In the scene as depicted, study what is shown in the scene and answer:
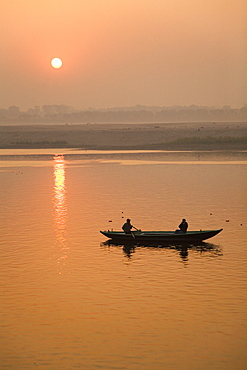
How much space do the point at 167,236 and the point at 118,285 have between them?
385 inches

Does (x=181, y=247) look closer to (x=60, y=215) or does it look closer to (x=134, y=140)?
(x=60, y=215)

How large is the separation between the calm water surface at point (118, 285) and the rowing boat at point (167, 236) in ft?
2.21

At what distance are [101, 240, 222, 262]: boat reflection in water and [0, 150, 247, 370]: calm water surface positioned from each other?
0.08 metres

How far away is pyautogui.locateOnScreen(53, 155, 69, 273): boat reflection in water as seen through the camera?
132 feet

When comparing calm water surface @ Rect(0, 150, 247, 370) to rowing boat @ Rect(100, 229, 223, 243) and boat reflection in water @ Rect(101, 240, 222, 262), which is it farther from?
rowing boat @ Rect(100, 229, 223, 243)

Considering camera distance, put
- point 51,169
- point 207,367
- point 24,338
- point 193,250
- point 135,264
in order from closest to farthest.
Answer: point 207,367 → point 24,338 → point 135,264 → point 193,250 → point 51,169

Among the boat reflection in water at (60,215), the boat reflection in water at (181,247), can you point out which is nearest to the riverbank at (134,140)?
the boat reflection in water at (60,215)

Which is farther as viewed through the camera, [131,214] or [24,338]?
[131,214]

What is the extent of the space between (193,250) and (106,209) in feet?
60.0

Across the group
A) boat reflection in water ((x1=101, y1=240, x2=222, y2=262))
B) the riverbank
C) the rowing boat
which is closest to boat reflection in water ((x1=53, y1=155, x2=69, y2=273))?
boat reflection in water ((x1=101, y1=240, x2=222, y2=262))

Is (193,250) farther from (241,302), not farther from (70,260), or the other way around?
(241,302)

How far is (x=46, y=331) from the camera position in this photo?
85.1 ft

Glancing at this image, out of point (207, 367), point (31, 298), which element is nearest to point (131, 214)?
point (31, 298)

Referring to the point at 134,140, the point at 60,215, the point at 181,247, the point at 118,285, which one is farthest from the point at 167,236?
the point at 134,140
